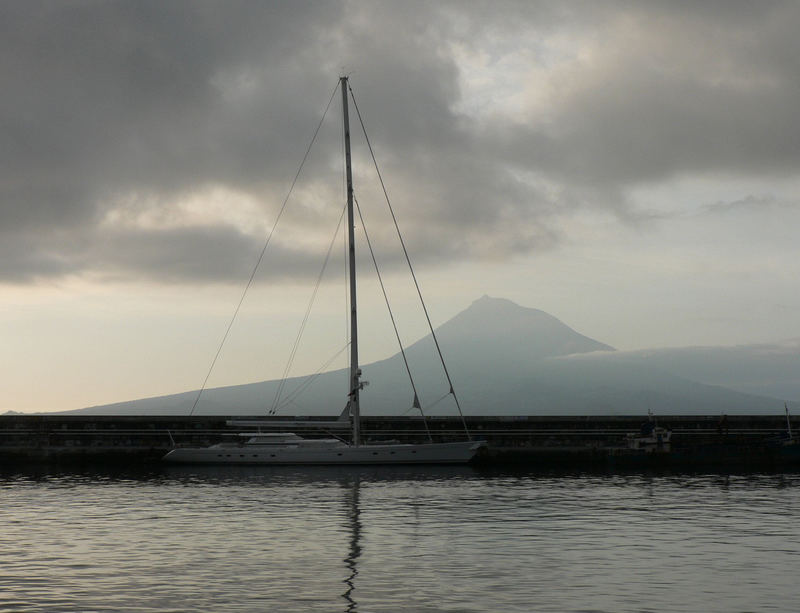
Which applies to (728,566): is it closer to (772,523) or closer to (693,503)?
(772,523)

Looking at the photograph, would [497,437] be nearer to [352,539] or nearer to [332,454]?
[332,454]

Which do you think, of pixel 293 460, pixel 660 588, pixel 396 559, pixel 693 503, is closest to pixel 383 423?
pixel 293 460

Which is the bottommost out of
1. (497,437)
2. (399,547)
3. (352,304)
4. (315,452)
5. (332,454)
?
(399,547)

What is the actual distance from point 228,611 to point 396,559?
6078mm

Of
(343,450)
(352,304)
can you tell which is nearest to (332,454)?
(343,450)

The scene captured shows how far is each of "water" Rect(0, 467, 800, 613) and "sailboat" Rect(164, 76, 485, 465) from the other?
954 centimetres

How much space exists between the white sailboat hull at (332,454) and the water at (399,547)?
941 centimetres

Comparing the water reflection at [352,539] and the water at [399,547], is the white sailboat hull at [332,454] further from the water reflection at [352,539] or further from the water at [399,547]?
the water at [399,547]

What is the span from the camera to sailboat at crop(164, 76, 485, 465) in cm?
5003

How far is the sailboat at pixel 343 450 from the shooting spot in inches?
1970

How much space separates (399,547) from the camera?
74.9ft

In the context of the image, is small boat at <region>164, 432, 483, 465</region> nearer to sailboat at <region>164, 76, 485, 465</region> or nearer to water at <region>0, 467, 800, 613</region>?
sailboat at <region>164, 76, 485, 465</region>

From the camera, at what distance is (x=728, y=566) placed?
20219mm

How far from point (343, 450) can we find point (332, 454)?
0.59 metres
